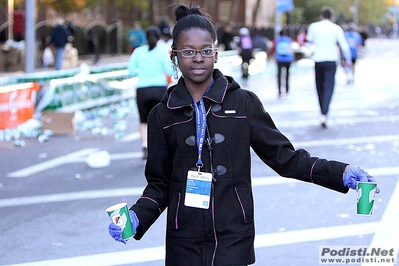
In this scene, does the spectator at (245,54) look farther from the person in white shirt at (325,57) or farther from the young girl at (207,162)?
the young girl at (207,162)

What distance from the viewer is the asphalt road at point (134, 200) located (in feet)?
21.4

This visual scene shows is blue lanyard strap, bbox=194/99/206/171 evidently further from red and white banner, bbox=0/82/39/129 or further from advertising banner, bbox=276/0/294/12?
advertising banner, bbox=276/0/294/12

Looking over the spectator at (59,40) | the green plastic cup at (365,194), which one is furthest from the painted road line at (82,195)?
the spectator at (59,40)

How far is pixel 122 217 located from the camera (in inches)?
137

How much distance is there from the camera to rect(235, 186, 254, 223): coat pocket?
3701mm

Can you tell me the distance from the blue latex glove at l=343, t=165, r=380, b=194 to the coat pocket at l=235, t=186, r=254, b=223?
45 centimetres

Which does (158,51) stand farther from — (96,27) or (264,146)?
(96,27)

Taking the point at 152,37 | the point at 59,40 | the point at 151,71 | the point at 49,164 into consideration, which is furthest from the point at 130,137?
the point at 59,40

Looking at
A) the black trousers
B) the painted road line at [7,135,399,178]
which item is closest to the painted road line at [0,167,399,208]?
the painted road line at [7,135,399,178]

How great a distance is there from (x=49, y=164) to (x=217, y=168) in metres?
7.52

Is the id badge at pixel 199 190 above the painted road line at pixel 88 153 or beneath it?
above

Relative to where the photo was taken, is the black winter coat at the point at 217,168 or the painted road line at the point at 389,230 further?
the painted road line at the point at 389,230

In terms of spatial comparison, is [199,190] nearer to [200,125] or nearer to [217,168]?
[217,168]

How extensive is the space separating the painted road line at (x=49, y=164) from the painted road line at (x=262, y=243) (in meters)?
4.03
